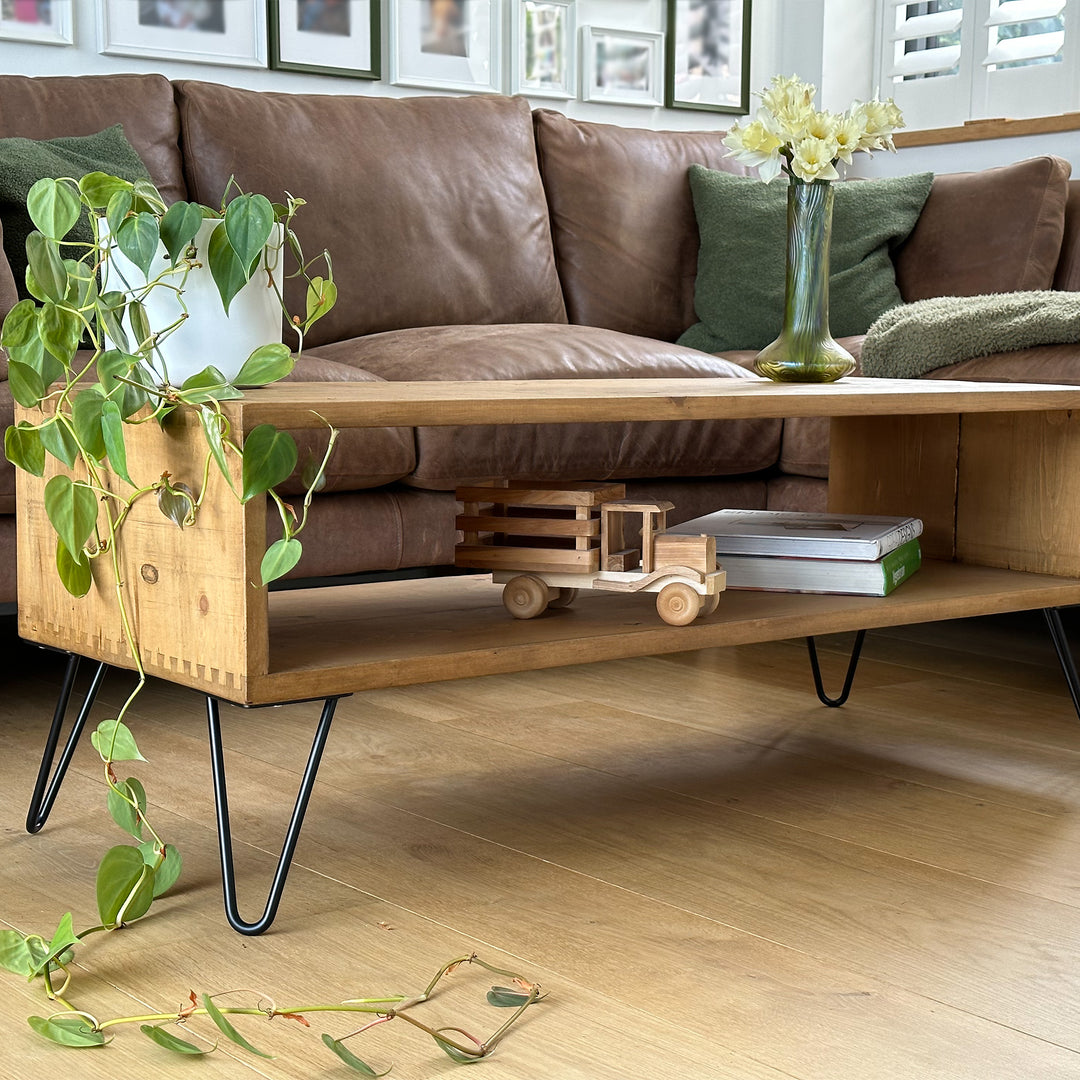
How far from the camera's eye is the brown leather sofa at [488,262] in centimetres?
220

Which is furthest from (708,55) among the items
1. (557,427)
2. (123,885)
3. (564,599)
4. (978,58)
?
(123,885)

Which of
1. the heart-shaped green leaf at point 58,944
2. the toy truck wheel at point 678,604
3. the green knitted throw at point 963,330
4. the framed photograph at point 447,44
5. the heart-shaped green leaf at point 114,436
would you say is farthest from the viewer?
the framed photograph at point 447,44

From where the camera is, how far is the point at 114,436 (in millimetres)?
1219

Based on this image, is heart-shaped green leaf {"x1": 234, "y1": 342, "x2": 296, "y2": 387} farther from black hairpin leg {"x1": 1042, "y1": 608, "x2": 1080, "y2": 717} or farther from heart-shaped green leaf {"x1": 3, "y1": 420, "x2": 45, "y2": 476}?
black hairpin leg {"x1": 1042, "y1": 608, "x2": 1080, "y2": 717}

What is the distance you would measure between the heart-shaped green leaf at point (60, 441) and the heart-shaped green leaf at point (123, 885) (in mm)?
334

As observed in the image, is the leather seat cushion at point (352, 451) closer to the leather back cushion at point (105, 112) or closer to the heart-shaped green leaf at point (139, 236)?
the leather back cushion at point (105, 112)

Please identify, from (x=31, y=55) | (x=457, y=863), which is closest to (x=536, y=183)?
(x=31, y=55)

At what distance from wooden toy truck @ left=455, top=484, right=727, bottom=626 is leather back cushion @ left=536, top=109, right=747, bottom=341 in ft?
5.05

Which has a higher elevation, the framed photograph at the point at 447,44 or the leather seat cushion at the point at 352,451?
the framed photograph at the point at 447,44

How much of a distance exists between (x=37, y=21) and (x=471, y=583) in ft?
5.69

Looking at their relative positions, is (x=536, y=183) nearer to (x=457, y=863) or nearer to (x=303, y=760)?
(x=303, y=760)

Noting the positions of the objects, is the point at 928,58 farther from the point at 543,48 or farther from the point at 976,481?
the point at 976,481

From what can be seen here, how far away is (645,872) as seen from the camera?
4.64 ft

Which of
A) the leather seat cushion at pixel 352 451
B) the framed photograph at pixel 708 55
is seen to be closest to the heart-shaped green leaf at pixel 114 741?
the leather seat cushion at pixel 352 451
